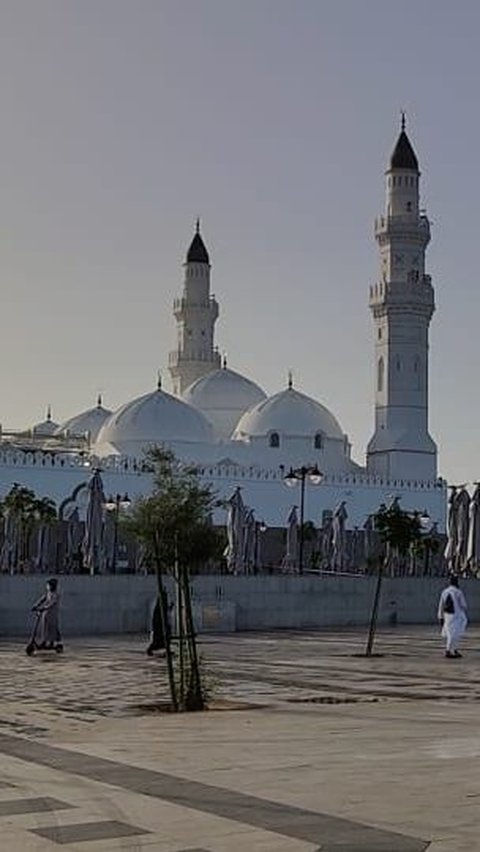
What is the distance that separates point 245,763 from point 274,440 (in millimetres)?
59655

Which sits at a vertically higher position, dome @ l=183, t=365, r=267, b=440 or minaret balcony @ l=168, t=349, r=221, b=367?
minaret balcony @ l=168, t=349, r=221, b=367

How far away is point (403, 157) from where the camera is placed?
218 feet

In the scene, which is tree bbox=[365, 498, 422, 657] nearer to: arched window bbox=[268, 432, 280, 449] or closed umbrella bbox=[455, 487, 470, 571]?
closed umbrella bbox=[455, 487, 470, 571]

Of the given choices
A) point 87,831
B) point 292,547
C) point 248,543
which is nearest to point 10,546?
point 248,543

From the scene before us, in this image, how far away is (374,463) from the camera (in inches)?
2645

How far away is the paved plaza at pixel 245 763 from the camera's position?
5.82m

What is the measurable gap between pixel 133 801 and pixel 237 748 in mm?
1991

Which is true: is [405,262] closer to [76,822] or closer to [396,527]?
[396,527]

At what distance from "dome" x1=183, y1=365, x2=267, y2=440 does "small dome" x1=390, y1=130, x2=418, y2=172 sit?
49.6ft

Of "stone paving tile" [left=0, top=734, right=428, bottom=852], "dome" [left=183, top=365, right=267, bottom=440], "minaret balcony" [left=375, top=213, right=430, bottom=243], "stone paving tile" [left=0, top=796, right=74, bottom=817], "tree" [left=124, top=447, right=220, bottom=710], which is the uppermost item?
"minaret balcony" [left=375, top=213, right=430, bottom=243]

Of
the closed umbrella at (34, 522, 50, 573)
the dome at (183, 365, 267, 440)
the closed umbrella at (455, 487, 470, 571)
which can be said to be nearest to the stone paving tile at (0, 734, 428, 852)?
the closed umbrella at (455, 487, 470, 571)

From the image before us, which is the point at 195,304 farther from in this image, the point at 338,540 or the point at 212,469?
the point at 338,540

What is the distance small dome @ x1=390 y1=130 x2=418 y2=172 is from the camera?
66250 mm

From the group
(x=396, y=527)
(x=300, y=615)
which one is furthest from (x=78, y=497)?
(x=300, y=615)
